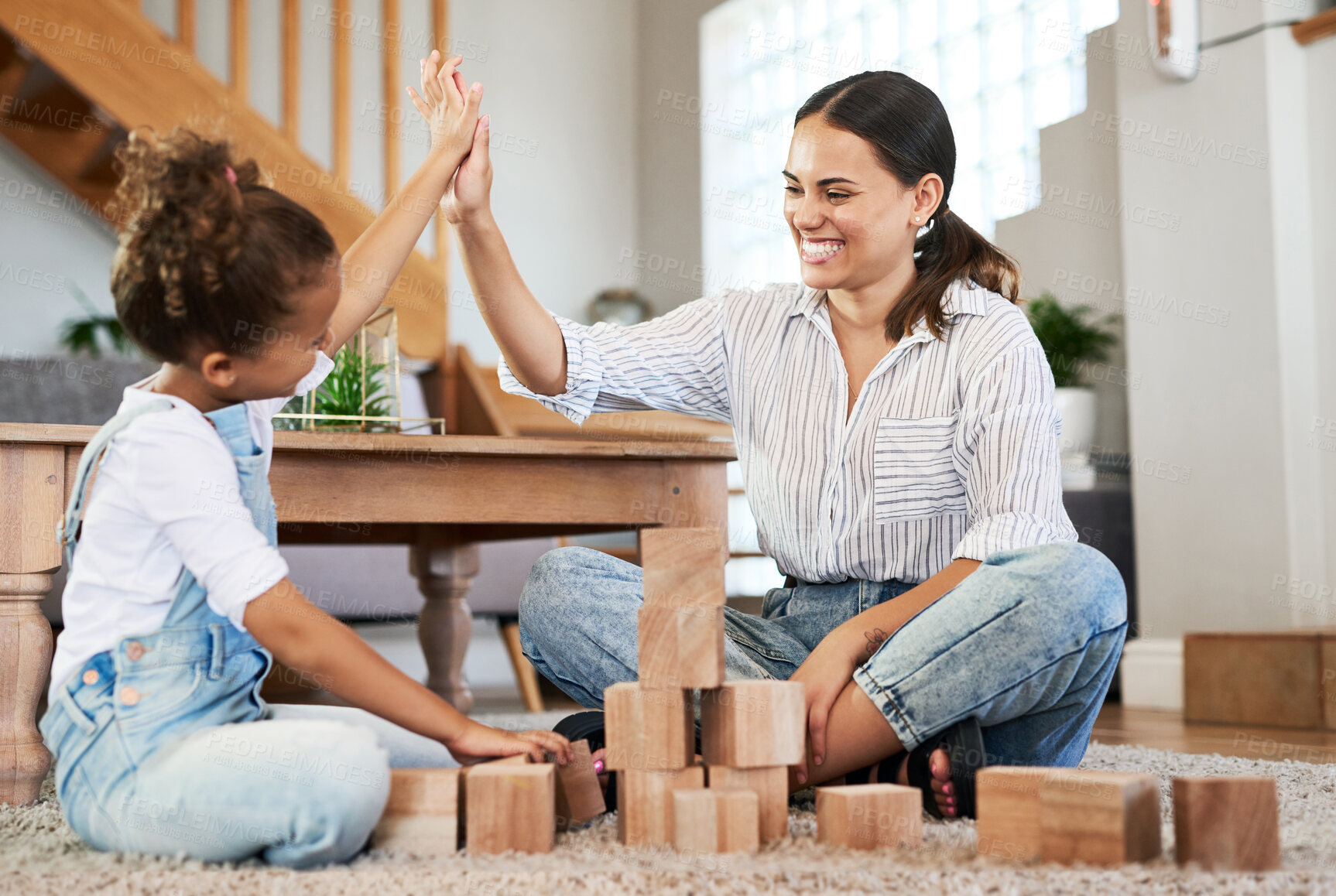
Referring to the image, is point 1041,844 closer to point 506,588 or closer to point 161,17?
point 506,588

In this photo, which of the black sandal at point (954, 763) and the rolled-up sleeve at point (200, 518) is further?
the black sandal at point (954, 763)

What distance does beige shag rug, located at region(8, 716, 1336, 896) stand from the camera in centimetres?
81

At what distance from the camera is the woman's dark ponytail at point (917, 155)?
4.65 feet

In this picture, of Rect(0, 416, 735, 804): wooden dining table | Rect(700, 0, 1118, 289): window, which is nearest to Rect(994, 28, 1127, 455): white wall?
Rect(700, 0, 1118, 289): window

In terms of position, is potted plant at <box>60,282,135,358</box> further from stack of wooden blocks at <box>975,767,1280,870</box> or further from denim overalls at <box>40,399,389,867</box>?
stack of wooden blocks at <box>975,767,1280,870</box>

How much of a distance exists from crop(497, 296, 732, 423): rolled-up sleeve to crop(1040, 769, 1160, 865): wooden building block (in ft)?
2.39

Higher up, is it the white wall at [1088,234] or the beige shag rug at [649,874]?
the white wall at [1088,234]

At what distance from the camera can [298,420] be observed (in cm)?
176

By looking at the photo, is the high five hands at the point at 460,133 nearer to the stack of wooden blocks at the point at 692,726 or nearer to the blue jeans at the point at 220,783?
the stack of wooden blocks at the point at 692,726

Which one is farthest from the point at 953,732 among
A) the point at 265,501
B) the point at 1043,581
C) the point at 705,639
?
the point at 265,501

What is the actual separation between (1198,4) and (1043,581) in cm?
234

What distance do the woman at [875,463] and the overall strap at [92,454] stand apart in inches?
16.9

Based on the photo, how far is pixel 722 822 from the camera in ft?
3.05

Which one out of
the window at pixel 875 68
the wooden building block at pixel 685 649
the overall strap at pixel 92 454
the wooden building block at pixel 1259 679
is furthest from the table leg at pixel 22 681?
the window at pixel 875 68
